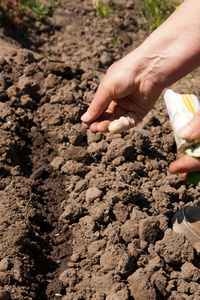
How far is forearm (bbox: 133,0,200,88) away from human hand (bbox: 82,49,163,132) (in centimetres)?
3

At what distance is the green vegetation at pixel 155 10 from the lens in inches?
201

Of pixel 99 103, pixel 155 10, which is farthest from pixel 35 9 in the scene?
pixel 99 103

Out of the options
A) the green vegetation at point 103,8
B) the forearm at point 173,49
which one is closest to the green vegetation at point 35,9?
the green vegetation at point 103,8

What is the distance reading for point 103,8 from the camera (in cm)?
513

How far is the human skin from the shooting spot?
2225 millimetres

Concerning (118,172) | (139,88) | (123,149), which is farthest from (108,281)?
(139,88)

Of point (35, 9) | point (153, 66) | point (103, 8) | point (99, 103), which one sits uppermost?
point (35, 9)

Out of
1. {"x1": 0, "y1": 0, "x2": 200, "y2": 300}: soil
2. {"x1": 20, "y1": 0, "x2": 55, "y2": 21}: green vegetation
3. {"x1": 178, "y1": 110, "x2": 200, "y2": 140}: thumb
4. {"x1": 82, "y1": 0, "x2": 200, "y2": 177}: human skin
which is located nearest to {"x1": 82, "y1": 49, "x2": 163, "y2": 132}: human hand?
{"x1": 82, "y1": 0, "x2": 200, "y2": 177}: human skin

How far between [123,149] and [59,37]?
249 centimetres

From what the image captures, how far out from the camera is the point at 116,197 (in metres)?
2.58

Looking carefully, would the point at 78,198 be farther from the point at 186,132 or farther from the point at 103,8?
the point at 103,8

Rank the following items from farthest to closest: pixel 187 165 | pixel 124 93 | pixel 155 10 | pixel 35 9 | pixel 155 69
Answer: pixel 155 10
pixel 35 9
pixel 124 93
pixel 155 69
pixel 187 165

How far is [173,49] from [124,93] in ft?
1.43

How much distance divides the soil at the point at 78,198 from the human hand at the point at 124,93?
12.6 inches
